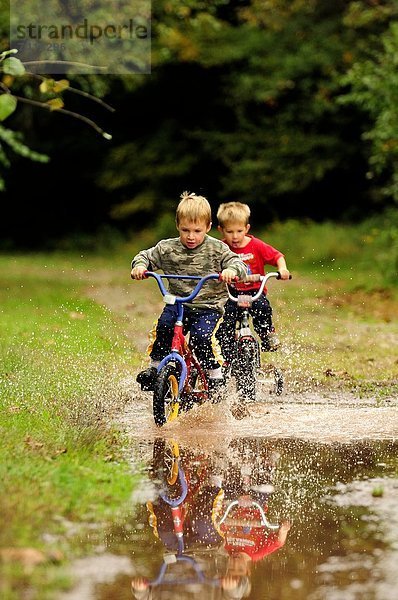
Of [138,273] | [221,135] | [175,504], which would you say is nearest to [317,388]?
[138,273]

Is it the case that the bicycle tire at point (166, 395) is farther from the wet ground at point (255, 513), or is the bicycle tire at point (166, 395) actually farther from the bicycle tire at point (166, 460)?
the bicycle tire at point (166, 460)

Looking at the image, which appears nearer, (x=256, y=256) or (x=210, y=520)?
(x=210, y=520)

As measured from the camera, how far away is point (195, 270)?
8.43m

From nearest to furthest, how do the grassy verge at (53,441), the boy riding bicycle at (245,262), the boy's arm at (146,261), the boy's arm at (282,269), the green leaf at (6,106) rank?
the grassy verge at (53,441)
the green leaf at (6,106)
the boy's arm at (146,261)
the boy's arm at (282,269)
the boy riding bicycle at (245,262)

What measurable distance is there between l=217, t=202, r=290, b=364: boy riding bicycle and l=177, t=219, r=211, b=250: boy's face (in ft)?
2.69

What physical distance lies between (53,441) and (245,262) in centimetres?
310

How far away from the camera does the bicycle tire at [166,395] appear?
25.4ft

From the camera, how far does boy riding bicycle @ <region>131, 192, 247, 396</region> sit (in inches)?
327

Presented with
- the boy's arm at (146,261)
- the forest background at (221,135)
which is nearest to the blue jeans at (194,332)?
the boy's arm at (146,261)

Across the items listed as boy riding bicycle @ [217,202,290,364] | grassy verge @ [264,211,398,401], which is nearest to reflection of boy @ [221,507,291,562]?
boy riding bicycle @ [217,202,290,364]

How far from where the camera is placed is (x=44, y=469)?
20.2 ft

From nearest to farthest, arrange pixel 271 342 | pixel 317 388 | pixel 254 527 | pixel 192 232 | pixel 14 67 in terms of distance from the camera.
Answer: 1. pixel 254 527
2. pixel 14 67
3. pixel 192 232
4. pixel 271 342
5. pixel 317 388

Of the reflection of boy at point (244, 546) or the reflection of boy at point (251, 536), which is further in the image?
the reflection of boy at point (251, 536)

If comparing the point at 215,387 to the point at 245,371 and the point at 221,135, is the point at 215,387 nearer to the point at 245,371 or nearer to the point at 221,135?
the point at 245,371
